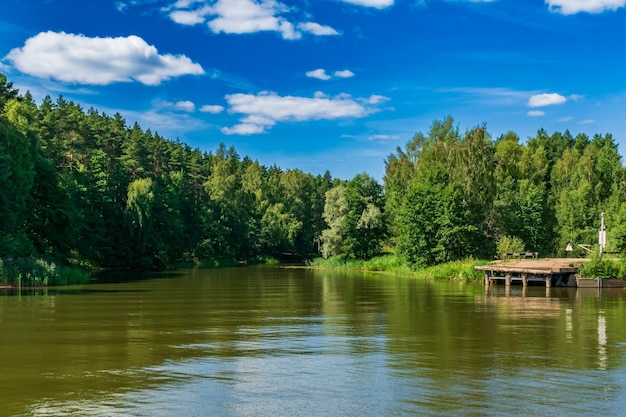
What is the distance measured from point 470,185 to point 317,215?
76566mm

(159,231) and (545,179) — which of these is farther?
(545,179)

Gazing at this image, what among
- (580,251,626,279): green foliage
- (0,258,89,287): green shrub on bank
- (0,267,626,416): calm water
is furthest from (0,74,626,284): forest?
(0,267,626,416): calm water

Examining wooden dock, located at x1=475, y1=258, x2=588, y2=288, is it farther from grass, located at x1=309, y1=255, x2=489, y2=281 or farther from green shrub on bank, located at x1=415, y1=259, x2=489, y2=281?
grass, located at x1=309, y1=255, x2=489, y2=281

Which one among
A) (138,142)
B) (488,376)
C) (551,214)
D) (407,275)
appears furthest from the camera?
(138,142)

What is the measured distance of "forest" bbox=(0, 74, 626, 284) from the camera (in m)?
60.8

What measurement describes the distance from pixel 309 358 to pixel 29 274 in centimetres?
3227

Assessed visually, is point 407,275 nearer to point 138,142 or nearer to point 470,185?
point 470,185

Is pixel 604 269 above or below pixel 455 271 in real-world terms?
above

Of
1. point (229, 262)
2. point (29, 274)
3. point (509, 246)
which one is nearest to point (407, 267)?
point (509, 246)

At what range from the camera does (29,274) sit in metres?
44.5

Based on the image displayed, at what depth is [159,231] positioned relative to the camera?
293 ft

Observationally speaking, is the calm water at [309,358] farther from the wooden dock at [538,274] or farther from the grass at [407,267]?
the grass at [407,267]

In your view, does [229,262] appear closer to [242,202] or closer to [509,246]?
[242,202]

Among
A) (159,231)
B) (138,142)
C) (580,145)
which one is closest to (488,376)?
(159,231)
